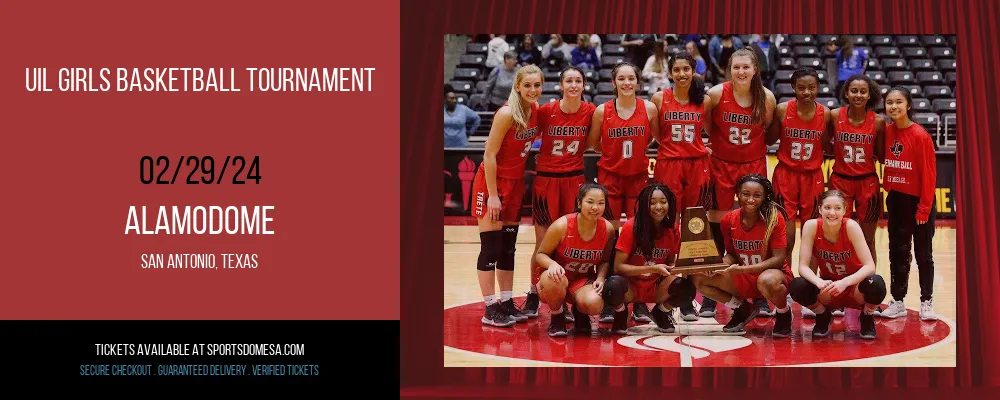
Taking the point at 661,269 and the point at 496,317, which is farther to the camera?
the point at 496,317

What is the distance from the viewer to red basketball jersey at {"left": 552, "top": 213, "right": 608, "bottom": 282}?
17.4 feet

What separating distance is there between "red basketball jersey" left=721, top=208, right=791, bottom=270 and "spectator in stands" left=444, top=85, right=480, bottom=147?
2.73 m

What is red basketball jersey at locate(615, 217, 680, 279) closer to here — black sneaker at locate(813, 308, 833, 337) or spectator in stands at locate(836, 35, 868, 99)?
black sneaker at locate(813, 308, 833, 337)

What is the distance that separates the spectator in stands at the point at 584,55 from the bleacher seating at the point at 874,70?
10cm

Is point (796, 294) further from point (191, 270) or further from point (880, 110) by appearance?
point (880, 110)

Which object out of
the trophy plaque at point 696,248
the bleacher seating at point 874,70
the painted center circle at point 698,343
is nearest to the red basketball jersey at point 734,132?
the trophy plaque at point 696,248

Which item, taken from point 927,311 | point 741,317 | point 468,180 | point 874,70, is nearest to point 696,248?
point 741,317

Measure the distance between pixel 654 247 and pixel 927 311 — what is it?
5.50 ft

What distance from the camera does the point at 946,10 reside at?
4.73 metres

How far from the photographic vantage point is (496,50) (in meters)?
9.55

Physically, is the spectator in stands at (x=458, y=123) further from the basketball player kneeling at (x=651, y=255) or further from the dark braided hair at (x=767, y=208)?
the dark braided hair at (x=767, y=208)

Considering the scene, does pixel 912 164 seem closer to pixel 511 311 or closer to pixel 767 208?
pixel 767 208

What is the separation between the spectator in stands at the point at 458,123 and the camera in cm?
784

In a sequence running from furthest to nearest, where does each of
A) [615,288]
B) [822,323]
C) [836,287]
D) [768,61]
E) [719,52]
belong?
[719,52] → [768,61] → [822,323] → [615,288] → [836,287]
